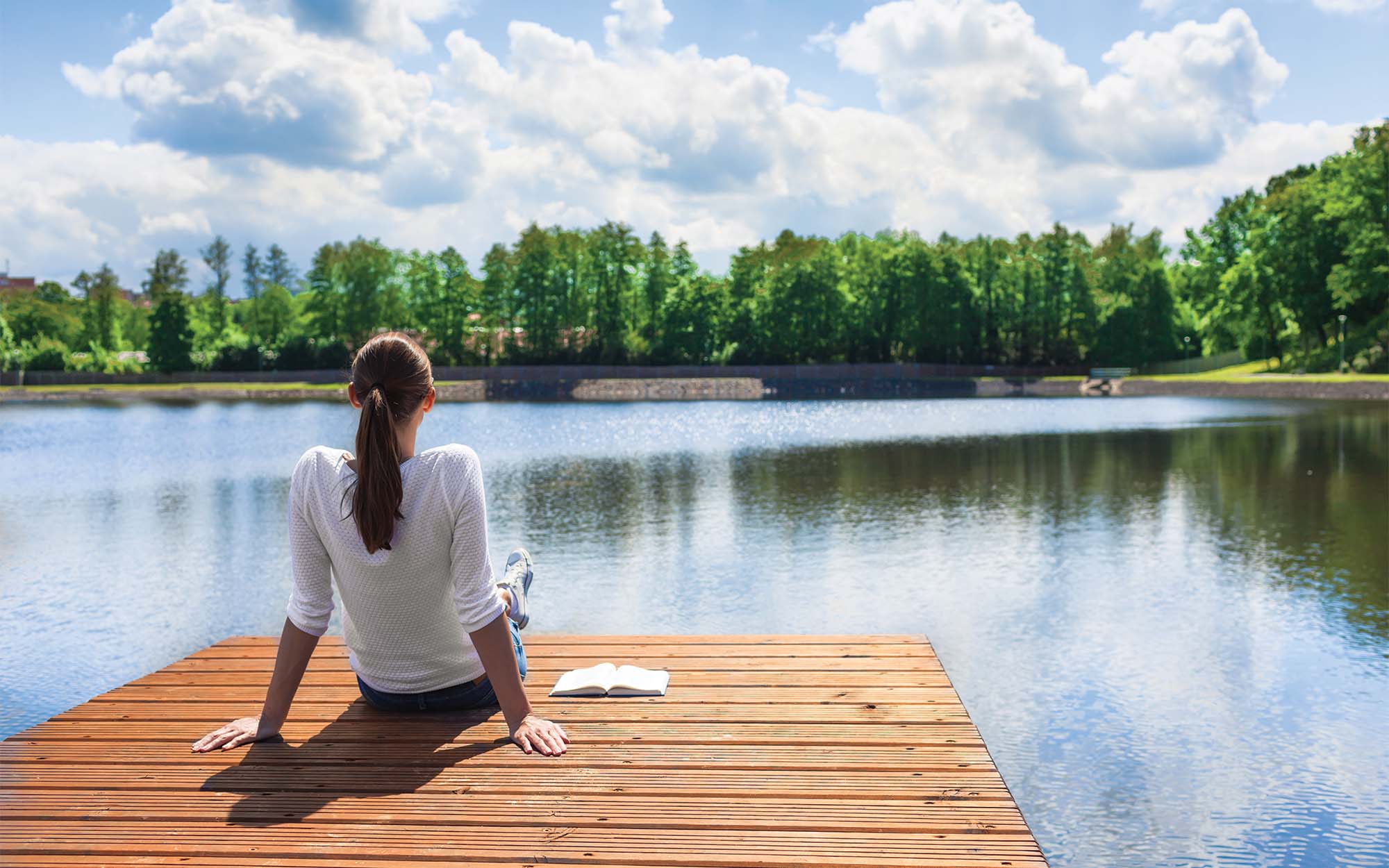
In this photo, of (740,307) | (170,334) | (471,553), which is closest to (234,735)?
(471,553)

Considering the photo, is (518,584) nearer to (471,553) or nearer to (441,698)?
(441,698)

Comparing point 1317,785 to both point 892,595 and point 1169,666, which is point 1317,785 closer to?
point 1169,666

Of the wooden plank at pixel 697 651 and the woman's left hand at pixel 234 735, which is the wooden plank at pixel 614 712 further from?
the wooden plank at pixel 697 651

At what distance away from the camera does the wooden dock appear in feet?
10.2

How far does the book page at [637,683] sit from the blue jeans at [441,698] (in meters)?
0.57

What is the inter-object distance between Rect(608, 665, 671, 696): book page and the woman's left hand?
1.43 metres

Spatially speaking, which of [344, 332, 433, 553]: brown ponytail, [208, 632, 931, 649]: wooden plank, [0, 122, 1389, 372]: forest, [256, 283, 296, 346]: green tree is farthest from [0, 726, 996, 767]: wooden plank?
[256, 283, 296, 346]: green tree

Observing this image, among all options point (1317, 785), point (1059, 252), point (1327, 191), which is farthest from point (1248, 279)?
point (1317, 785)

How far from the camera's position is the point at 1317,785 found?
19.6ft

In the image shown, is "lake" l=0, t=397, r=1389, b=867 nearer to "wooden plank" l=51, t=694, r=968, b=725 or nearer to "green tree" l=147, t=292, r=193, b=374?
"wooden plank" l=51, t=694, r=968, b=725

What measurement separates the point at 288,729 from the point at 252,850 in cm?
118

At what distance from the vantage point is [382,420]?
3574mm

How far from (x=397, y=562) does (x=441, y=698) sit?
0.78 meters

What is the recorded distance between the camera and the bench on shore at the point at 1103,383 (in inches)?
2445
